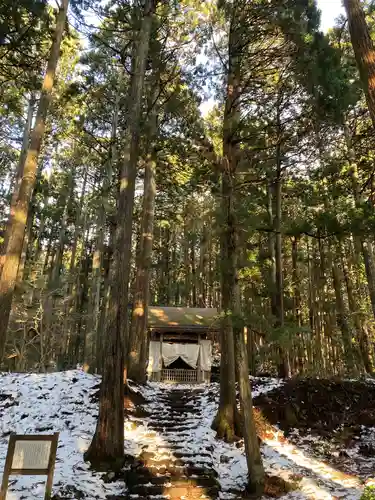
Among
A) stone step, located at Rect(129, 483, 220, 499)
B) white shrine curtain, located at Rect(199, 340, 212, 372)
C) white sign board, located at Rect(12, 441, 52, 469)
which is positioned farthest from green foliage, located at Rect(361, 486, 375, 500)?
white shrine curtain, located at Rect(199, 340, 212, 372)

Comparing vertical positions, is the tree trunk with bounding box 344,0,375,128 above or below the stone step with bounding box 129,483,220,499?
above

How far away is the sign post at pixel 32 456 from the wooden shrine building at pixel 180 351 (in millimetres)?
8504

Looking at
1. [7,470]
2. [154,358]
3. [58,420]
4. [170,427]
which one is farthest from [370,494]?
[154,358]

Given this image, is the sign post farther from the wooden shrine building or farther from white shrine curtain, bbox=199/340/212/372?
white shrine curtain, bbox=199/340/212/372

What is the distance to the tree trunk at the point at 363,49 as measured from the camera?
15.1 ft

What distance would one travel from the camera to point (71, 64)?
47.9ft

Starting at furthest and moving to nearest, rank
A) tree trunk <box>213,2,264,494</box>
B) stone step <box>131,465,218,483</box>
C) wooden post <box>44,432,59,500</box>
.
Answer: stone step <box>131,465,218,483</box> < tree trunk <box>213,2,264,494</box> < wooden post <box>44,432,59,500</box>

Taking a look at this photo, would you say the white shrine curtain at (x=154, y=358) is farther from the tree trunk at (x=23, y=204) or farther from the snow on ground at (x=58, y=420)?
the tree trunk at (x=23, y=204)

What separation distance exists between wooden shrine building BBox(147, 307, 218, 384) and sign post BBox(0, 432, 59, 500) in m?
8.50

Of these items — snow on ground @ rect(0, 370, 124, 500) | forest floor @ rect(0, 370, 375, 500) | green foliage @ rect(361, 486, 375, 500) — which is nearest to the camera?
green foliage @ rect(361, 486, 375, 500)

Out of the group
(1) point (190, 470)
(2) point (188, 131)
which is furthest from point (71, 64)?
(1) point (190, 470)

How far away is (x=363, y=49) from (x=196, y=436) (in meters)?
7.26

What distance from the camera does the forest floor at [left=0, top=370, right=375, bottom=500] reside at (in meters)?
5.63

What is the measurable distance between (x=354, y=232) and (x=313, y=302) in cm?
1052
